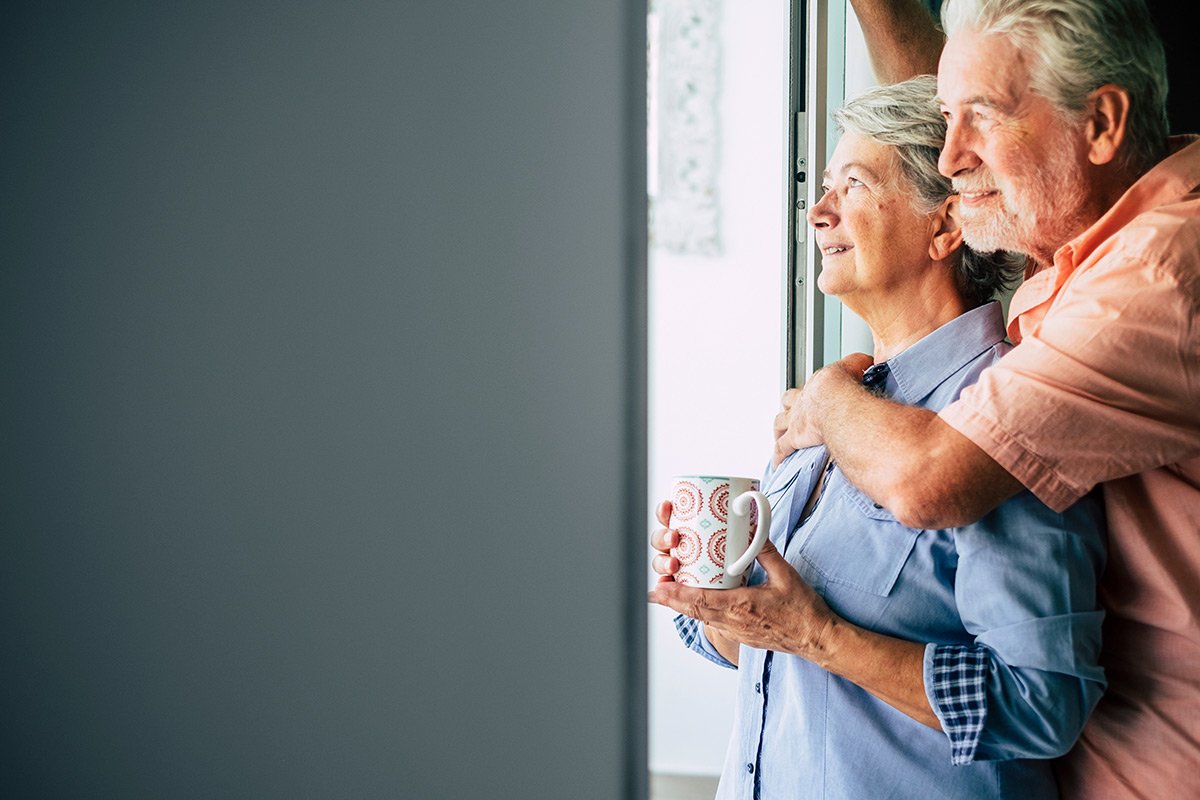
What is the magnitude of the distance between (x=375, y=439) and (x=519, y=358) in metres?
0.03

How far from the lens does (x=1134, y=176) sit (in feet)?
2.56

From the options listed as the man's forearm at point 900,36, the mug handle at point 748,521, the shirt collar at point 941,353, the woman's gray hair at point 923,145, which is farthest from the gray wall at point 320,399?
the man's forearm at point 900,36

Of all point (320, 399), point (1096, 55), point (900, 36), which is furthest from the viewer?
point (900, 36)

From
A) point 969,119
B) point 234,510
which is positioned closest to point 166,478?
point 234,510

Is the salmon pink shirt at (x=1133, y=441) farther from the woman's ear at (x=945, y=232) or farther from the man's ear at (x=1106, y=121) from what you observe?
the woman's ear at (x=945, y=232)

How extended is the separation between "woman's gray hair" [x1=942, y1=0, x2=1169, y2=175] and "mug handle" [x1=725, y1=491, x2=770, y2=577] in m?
0.46

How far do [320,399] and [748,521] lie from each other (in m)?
0.60

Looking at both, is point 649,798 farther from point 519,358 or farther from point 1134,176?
point 1134,176

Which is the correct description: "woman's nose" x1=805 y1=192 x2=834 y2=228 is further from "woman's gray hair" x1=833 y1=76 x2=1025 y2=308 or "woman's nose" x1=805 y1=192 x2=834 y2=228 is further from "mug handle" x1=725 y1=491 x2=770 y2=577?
"mug handle" x1=725 y1=491 x2=770 y2=577

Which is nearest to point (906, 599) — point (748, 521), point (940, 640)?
point (940, 640)

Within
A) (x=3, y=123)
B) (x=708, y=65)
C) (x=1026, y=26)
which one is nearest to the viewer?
(x=3, y=123)

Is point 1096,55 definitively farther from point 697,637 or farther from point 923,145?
point 697,637

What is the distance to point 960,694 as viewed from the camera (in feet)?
2.11

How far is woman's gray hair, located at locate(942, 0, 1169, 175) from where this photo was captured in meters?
0.76
